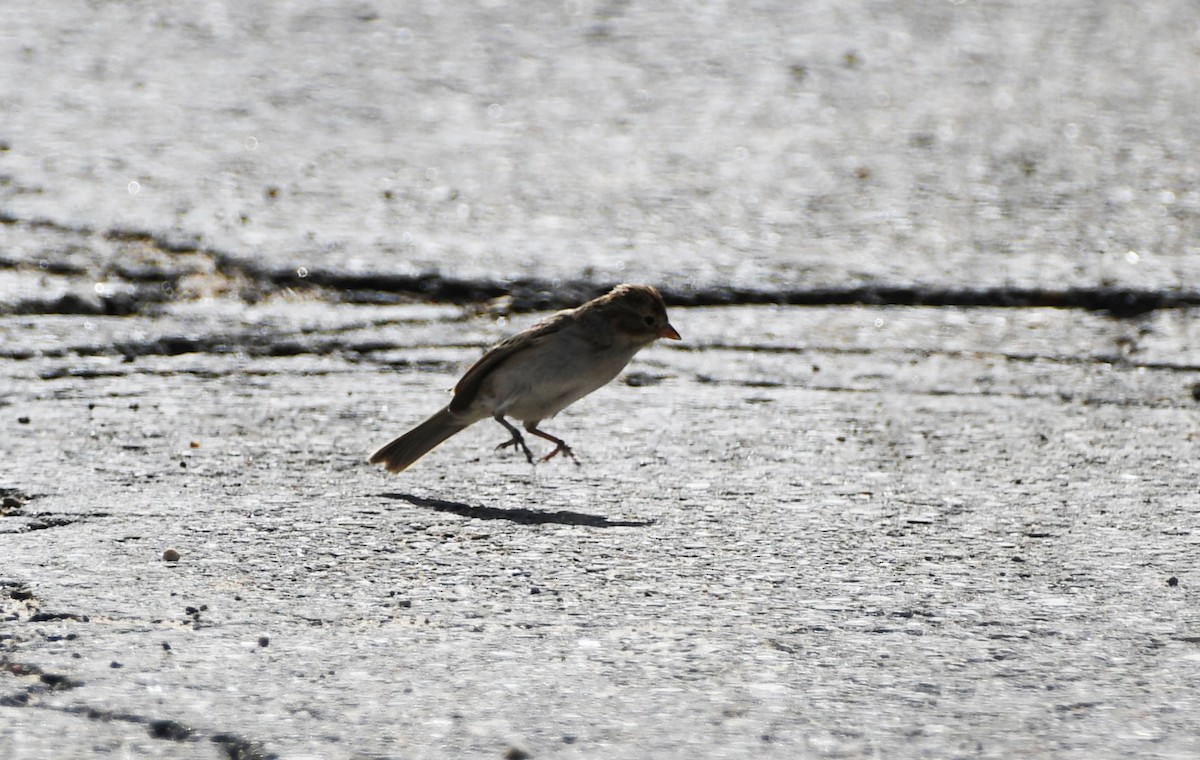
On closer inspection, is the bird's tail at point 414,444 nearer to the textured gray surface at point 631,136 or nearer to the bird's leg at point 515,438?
the bird's leg at point 515,438

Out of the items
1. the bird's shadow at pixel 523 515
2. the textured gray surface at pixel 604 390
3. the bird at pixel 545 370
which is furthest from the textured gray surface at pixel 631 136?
the bird's shadow at pixel 523 515

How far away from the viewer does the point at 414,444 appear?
4730mm

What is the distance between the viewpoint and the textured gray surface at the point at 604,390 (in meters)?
3.15

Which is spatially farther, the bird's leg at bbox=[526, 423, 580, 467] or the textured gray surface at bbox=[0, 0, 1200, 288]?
the textured gray surface at bbox=[0, 0, 1200, 288]

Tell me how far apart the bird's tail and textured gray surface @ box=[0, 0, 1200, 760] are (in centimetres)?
11

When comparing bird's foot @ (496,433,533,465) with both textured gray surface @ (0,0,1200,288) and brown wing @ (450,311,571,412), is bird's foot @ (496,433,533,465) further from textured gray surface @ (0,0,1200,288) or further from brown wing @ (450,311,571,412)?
textured gray surface @ (0,0,1200,288)

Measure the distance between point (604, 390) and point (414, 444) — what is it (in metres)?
1.20

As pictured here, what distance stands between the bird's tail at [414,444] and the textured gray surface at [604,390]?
0.11 meters

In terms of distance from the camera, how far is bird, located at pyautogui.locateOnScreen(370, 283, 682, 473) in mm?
4789

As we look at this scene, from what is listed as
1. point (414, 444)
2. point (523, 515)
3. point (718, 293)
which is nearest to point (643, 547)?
point (523, 515)

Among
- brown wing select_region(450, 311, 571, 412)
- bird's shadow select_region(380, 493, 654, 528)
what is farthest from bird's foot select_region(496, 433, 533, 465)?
bird's shadow select_region(380, 493, 654, 528)

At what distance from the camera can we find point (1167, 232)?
283 inches

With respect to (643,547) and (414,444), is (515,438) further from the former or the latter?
(643,547)

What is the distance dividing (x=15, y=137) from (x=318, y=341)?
10.2ft
